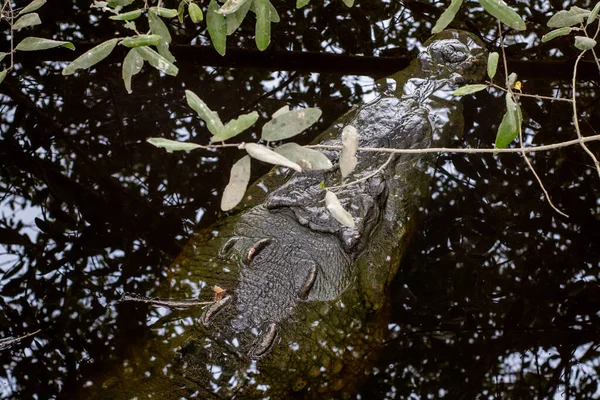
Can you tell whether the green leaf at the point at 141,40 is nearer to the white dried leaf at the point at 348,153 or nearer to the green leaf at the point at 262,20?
the green leaf at the point at 262,20

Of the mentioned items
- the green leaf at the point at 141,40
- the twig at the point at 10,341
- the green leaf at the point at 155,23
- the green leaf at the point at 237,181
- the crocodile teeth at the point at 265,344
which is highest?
the green leaf at the point at 155,23

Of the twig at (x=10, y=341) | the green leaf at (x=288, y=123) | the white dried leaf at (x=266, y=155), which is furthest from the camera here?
the twig at (x=10, y=341)

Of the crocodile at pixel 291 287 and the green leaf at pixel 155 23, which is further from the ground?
the green leaf at pixel 155 23

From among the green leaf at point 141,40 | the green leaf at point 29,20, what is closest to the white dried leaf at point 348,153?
the green leaf at point 141,40

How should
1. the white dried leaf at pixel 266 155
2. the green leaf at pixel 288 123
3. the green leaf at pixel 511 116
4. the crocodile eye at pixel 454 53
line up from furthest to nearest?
the crocodile eye at pixel 454 53, the green leaf at pixel 511 116, the green leaf at pixel 288 123, the white dried leaf at pixel 266 155

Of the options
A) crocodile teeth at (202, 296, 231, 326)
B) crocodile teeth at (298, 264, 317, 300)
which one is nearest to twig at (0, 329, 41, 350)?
crocodile teeth at (202, 296, 231, 326)

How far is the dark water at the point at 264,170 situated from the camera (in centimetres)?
261

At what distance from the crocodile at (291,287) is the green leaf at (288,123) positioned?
20.9 inches

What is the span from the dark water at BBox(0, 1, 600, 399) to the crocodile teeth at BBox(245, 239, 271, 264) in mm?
551

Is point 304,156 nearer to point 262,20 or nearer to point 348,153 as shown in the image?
point 348,153

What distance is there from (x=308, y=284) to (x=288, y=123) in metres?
1.06

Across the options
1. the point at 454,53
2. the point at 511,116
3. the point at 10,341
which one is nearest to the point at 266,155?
the point at 511,116

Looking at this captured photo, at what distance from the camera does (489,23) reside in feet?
13.1

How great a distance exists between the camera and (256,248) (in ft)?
7.65
